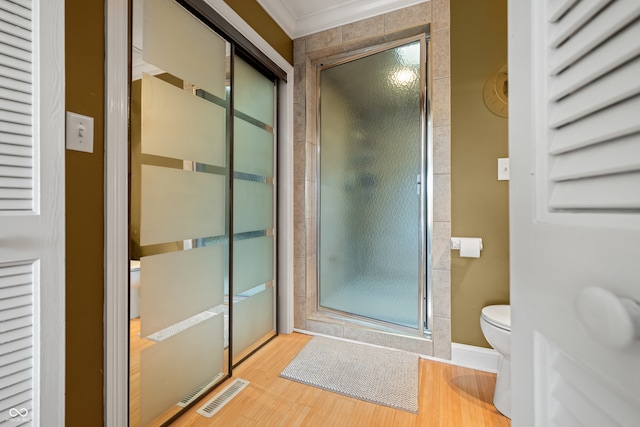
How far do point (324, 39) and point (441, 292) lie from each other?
2.12 metres

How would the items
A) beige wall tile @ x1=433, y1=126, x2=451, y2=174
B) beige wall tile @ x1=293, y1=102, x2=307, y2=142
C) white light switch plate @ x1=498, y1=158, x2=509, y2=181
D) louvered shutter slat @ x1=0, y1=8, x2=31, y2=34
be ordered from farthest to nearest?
beige wall tile @ x1=293, y1=102, x2=307, y2=142
beige wall tile @ x1=433, y1=126, x2=451, y2=174
white light switch plate @ x1=498, y1=158, x2=509, y2=181
louvered shutter slat @ x1=0, y1=8, x2=31, y2=34

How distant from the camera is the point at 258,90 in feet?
6.95

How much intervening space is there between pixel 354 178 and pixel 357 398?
1.48m

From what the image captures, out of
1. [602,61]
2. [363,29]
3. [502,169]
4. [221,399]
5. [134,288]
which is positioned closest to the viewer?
[602,61]

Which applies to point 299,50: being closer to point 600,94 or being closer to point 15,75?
point 15,75

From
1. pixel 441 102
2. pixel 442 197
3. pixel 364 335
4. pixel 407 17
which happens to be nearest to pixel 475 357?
pixel 364 335

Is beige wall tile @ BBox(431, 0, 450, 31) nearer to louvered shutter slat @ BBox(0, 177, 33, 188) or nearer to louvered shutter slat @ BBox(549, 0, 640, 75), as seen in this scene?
louvered shutter slat @ BBox(549, 0, 640, 75)

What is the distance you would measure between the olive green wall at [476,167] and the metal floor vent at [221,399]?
140 centimetres

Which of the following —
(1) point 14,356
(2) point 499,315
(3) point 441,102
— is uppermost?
(3) point 441,102

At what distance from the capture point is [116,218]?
43.2 inches

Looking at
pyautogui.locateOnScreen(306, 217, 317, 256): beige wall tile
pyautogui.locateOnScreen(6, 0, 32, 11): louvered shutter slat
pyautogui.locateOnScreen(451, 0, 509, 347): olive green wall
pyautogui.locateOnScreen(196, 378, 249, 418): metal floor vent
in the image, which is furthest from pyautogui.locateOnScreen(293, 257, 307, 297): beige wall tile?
pyautogui.locateOnScreen(6, 0, 32, 11): louvered shutter slat

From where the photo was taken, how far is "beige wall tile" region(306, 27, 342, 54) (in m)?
2.23

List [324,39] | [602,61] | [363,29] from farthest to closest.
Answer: [324,39], [363,29], [602,61]

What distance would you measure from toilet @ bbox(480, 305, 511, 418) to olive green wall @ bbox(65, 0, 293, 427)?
5.82 ft
